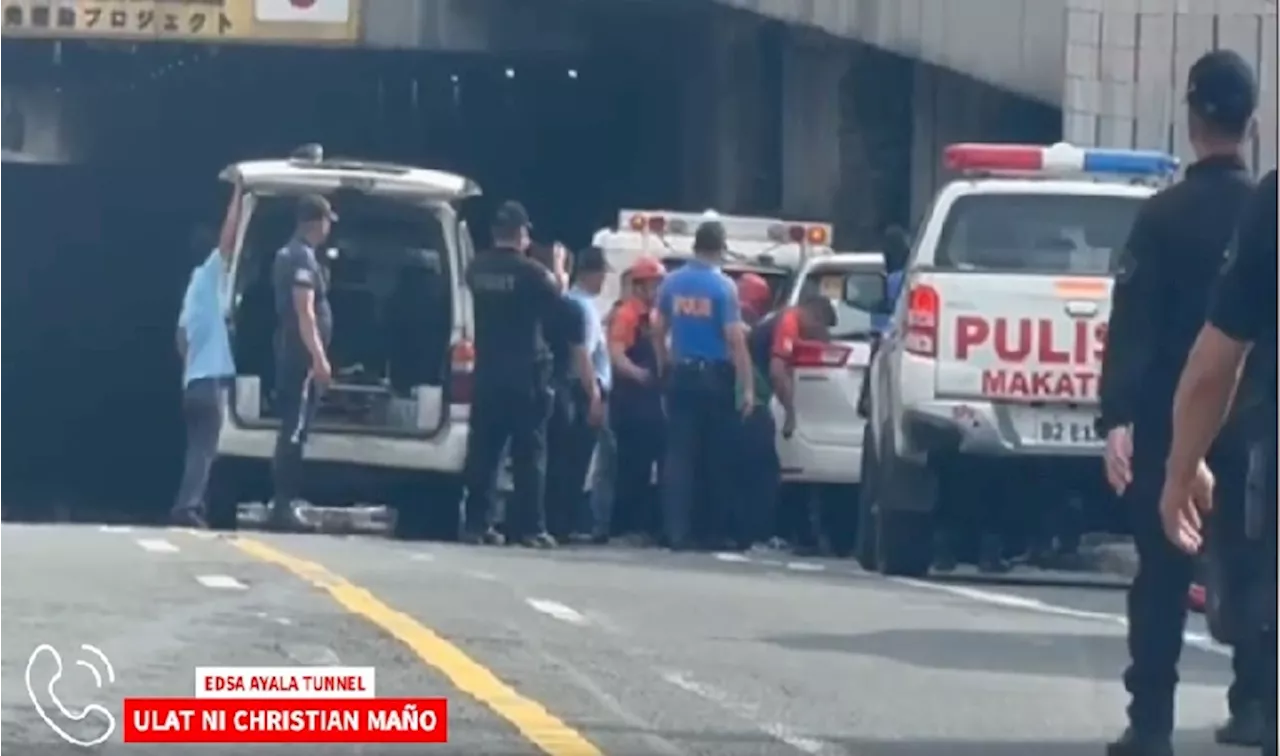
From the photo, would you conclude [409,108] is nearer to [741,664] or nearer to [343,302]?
[343,302]

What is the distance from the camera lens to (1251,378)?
6973 millimetres

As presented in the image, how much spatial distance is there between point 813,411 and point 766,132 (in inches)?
603

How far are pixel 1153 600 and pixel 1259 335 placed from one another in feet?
7.32

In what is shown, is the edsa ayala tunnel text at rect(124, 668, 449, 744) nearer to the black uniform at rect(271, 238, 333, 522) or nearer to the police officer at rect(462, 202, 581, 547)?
the police officer at rect(462, 202, 581, 547)

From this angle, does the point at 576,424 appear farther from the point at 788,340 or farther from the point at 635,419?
the point at 788,340

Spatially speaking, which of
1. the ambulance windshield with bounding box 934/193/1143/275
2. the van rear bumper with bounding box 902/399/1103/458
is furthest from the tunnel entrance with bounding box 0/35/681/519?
the van rear bumper with bounding box 902/399/1103/458

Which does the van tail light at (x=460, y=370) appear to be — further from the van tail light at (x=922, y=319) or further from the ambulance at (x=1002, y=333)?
the van tail light at (x=922, y=319)

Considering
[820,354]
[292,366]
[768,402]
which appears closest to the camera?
[292,366]

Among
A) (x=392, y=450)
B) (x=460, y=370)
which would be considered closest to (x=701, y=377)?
(x=460, y=370)

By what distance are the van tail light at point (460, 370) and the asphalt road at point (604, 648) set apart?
4.56 meters

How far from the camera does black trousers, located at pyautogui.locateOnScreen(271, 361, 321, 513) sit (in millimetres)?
19516

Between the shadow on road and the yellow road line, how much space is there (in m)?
1.27

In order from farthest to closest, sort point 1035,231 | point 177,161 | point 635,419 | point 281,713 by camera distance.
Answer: point 177,161 → point 635,419 → point 1035,231 → point 281,713

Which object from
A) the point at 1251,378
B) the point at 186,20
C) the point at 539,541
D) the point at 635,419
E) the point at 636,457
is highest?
the point at 186,20
